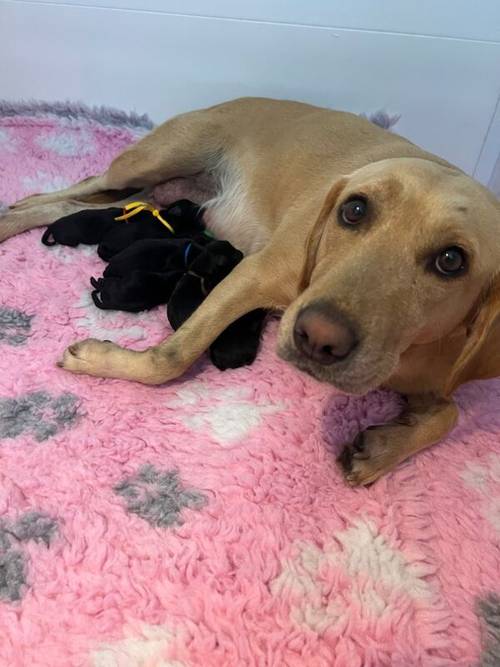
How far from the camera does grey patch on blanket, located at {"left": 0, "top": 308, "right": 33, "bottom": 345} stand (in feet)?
8.47

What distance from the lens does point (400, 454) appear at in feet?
7.25

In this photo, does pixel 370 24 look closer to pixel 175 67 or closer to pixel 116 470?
pixel 175 67

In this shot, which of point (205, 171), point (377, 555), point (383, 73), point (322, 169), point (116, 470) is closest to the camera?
point (377, 555)

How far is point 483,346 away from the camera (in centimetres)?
203

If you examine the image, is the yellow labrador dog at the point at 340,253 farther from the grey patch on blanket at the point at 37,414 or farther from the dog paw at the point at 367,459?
the grey patch on blanket at the point at 37,414

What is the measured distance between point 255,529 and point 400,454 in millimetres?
571

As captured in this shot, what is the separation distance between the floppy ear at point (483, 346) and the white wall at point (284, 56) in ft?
6.75

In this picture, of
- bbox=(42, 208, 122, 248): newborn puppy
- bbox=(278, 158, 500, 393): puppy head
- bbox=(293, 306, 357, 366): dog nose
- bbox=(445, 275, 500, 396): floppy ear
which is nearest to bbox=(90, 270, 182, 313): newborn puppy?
bbox=(42, 208, 122, 248): newborn puppy

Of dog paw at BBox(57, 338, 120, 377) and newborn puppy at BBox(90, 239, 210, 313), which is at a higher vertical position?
newborn puppy at BBox(90, 239, 210, 313)

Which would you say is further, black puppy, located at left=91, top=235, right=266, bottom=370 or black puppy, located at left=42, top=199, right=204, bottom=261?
black puppy, located at left=42, top=199, right=204, bottom=261

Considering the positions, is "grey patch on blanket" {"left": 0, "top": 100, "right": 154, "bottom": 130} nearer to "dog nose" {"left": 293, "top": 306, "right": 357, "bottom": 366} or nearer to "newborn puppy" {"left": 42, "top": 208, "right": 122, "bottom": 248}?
"newborn puppy" {"left": 42, "top": 208, "right": 122, "bottom": 248}

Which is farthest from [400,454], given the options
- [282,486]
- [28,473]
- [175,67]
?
[175,67]

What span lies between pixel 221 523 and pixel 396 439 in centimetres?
66

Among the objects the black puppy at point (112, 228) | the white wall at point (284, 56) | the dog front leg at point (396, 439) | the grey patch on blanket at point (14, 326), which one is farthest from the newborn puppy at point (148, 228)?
the dog front leg at point (396, 439)
